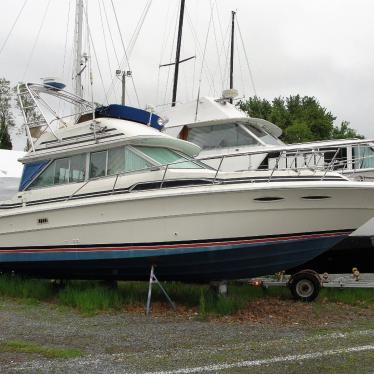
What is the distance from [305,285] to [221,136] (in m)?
5.46

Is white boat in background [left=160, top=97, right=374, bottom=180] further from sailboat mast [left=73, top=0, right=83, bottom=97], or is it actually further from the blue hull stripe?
the blue hull stripe

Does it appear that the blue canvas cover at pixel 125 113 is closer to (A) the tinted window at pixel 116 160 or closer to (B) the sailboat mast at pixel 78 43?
(A) the tinted window at pixel 116 160

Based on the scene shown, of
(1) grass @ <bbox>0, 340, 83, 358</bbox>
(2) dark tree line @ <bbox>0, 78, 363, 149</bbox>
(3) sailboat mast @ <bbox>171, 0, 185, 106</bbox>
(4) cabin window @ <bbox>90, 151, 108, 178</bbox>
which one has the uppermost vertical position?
(2) dark tree line @ <bbox>0, 78, 363, 149</bbox>

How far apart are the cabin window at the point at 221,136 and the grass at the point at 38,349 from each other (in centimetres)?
816

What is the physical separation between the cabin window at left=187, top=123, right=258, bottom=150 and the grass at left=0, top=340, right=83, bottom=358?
8.16 metres

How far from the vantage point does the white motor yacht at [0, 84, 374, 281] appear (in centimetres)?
764

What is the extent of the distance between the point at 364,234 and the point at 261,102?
3419 cm

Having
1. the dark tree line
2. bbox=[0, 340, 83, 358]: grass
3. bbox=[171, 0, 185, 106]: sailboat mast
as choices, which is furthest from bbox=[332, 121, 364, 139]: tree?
bbox=[0, 340, 83, 358]: grass

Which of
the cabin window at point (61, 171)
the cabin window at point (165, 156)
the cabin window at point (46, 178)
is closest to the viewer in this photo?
the cabin window at point (165, 156)

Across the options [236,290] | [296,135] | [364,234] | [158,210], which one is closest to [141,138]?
[158,210]

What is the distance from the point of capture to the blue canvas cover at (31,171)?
9562mm

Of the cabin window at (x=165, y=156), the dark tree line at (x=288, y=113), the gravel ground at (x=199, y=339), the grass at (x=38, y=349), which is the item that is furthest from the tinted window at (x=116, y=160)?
the dark tree line at (x=288, y=113)

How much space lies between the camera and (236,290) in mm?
9094

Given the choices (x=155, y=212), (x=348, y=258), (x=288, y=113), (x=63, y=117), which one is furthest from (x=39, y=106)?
(x=288, y=113)
